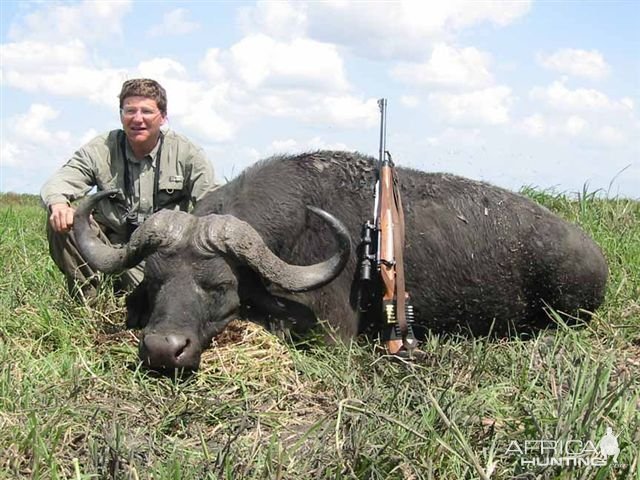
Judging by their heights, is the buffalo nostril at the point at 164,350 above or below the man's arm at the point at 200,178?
below

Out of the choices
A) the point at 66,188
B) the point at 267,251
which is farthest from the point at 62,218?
the point at 267,251

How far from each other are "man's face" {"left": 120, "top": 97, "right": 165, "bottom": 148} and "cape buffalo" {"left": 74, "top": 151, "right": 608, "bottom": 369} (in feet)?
2.98

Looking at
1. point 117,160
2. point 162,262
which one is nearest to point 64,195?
point 117,160

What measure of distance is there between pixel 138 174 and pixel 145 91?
0.66 metres

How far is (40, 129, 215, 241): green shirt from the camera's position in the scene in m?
6.19

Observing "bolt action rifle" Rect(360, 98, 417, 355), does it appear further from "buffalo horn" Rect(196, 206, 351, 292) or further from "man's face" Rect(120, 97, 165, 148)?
"man's face" Rect(120, 97, 165, 148)

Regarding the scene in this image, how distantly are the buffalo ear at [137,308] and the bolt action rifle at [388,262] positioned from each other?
1.44 meters

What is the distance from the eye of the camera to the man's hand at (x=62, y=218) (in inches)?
217

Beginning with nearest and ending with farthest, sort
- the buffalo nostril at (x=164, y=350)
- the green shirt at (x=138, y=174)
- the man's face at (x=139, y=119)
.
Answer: the buffalo nostril at (x=164, y=350) → the man's face at (x=139, y=119) → the green shirt at (x=138, y=174)

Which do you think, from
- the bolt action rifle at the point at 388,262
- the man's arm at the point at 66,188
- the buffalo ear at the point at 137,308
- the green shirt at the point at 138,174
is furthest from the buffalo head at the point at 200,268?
the green shirt at the point at 138,174

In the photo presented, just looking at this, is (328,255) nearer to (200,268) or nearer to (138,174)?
(200,268)

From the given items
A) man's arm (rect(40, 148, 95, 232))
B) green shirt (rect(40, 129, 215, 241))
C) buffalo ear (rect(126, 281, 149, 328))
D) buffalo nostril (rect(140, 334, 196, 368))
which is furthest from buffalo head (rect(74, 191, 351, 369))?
green shirt (rect(40, 129, 215, 241))

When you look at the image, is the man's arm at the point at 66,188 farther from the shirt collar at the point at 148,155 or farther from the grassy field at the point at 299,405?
the grassy field at the point at 299,405

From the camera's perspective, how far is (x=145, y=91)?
6.16 meters
